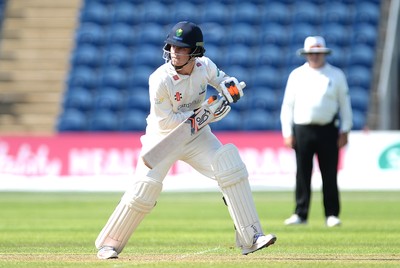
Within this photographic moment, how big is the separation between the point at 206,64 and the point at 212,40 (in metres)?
13.3

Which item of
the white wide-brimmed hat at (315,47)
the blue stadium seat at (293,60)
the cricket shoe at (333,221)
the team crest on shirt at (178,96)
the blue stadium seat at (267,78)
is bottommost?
the cricket shoe at (333,221)

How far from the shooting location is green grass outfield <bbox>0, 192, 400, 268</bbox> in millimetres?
6629

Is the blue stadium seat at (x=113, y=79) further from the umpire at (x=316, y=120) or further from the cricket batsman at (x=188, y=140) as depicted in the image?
the cricket batsman at (x=188, y=140)

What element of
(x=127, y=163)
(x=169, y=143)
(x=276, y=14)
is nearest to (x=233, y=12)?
(x=276, y=14)

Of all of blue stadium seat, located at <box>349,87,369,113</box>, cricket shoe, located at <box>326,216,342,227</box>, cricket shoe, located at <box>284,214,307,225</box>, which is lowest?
blue stadium seat, located at <box>349,87,369,113</box>

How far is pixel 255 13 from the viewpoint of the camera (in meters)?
20.5

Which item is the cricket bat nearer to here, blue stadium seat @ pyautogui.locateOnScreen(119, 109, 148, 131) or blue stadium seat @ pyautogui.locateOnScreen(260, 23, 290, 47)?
blue stadium seat @ pyautogui.locateOnScreen(119, 109, 148, 131)

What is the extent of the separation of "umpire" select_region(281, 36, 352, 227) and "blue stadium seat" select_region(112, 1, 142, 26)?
10.9 metres

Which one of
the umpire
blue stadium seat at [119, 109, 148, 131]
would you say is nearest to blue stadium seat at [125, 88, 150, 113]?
blue stadium seat at [119, 109, 148, 131]

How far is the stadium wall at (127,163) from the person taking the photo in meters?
15.7

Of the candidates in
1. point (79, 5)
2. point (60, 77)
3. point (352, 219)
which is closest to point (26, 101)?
point (60, 77)

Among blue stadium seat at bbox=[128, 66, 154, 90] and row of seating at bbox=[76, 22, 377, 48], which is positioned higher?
row of seating at bbox=[76, 22, 377, 48]

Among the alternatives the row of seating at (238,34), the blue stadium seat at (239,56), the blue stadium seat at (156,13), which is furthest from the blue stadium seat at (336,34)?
the blue stadium seat at (156,13)

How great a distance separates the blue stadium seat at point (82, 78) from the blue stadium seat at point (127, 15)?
1.32 m
